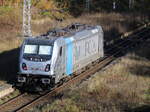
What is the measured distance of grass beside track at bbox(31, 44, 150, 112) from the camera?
685 inches

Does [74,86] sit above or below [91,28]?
below

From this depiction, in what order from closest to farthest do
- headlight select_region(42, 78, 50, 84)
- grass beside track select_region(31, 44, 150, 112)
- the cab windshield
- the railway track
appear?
grass beside track select_region(31, 44, 150, 112)
the railway track
headlight select_region(42, 78, 50, 84)
the cab windshield

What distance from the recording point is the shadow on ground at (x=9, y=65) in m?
25.1

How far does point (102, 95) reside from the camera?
1958cm

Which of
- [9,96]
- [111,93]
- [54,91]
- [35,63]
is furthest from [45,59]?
[111,93]

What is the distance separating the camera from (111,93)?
65.2 ft

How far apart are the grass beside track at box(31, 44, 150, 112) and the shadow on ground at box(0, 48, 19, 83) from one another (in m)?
4.66

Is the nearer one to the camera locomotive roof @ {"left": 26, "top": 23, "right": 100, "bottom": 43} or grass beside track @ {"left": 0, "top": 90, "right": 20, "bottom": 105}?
grass beside track @ {"left": 0, "top": 90, "right": 20, "bottom": 105}

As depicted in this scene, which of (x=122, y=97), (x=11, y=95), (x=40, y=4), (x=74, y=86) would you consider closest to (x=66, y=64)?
(x=74, y=86)

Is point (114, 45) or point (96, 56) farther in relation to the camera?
point (114, 45)

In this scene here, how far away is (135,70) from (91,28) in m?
4.06

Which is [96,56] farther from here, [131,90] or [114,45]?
[114,45]

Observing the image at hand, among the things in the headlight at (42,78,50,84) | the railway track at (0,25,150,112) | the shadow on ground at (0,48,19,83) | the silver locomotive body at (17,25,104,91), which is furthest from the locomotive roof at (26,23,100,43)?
the shadow on ground at (0,48,19,83)

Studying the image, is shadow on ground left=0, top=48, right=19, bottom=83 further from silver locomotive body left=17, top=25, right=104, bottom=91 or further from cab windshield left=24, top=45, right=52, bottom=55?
cab windshield left=24, top=45, right=52, bottom=55
